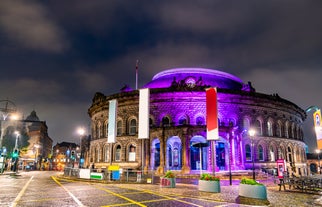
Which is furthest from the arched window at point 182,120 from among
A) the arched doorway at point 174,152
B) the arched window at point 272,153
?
the arched window at point 272,153

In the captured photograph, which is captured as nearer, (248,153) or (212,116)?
(212,116)

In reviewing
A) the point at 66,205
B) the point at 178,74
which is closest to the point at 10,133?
the point at 178,74

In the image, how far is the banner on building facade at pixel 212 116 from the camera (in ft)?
63.4

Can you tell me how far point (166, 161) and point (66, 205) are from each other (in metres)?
22.3

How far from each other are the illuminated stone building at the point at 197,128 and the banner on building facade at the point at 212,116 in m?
11.2

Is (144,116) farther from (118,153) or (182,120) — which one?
(118,153)

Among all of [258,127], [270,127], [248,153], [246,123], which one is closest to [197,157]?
[248,153]

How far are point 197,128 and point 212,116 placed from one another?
11684mm

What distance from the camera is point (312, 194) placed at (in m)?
15.1

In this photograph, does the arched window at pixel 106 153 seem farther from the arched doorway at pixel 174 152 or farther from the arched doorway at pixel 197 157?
the arched doorway at pixel 197 157

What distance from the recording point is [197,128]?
103 ft

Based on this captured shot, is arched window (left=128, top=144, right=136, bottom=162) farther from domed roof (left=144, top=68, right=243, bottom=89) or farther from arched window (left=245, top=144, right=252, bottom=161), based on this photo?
arched window (left=245, top=144, right=252, bottom=161)

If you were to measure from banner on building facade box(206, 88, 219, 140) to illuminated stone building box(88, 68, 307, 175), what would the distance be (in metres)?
11.2

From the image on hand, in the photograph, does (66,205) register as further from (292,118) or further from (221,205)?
(292,118)
